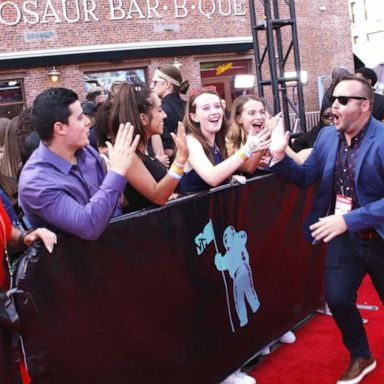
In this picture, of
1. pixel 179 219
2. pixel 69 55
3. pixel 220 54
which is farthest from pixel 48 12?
pixel 179 219

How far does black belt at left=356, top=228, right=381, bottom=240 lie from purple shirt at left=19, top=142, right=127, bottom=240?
1500 millimetres

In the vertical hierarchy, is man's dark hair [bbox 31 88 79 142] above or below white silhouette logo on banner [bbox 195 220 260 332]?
above

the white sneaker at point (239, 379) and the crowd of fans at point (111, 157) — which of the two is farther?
the white sneaker at point (239, 379)

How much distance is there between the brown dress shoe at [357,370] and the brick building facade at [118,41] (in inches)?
551

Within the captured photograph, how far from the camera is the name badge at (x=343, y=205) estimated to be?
3.17 metres

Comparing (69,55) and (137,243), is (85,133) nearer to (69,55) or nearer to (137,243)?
(137,243)

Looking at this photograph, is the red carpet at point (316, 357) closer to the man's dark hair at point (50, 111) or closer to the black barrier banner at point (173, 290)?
the black barrier banner at point (173, 290)

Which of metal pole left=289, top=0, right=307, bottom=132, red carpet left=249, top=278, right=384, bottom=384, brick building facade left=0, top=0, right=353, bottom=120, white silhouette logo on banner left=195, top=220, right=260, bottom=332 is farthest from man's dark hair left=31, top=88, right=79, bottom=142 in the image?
brick building facade left=0, top=0, right=353, bottom=120

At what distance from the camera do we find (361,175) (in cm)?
309

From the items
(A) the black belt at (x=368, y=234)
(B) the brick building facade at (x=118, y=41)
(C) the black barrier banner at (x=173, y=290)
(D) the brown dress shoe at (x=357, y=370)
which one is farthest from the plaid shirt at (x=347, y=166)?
(B) the brick building facade at (x=118, y=41)

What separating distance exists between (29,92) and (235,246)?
13734 millimetres

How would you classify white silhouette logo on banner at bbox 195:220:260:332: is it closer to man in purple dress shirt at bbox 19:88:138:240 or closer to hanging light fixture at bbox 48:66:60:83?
man in purple dress shirt at bbox 19:88:138:240

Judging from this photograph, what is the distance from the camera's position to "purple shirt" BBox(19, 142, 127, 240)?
231cm

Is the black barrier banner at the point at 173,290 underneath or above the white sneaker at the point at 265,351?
above
